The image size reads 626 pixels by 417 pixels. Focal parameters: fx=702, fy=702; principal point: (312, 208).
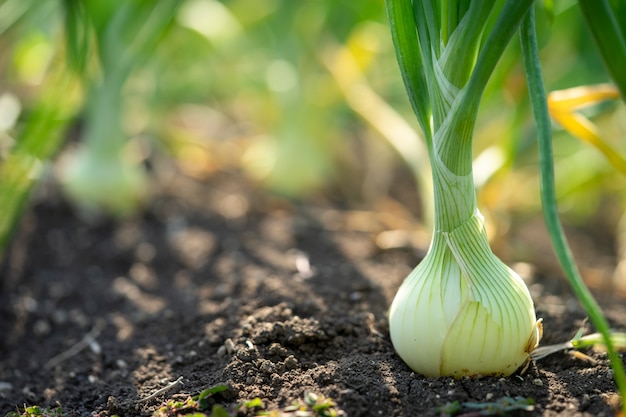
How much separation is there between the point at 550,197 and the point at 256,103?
6.80 feet

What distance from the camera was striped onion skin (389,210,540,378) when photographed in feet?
2.87

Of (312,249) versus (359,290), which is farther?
(312,249)

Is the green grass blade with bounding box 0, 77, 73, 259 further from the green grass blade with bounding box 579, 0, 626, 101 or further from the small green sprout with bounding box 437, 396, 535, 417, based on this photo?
the green grass blade with bounding box 579, 0, 626, 101

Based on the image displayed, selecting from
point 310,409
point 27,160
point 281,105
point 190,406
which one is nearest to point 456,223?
point 310,409

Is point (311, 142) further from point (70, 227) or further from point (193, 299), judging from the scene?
point (193, 299)

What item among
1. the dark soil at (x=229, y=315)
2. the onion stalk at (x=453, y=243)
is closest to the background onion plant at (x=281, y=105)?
the dark soil at (x=229, y=315)

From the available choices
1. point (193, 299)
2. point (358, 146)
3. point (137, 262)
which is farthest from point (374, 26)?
point (193, 299)

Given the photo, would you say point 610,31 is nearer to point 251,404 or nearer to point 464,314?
point 464,314

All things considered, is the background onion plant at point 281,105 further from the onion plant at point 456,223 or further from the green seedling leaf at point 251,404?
the green seedling leaf at point 251,404

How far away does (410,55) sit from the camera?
927 millimetres

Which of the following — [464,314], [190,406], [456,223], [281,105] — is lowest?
[190,406]

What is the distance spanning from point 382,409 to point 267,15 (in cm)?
186

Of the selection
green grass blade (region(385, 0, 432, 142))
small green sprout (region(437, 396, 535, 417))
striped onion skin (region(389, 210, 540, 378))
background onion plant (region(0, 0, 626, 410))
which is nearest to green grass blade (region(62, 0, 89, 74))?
background onion plant (region(0, 0, 626, 410))

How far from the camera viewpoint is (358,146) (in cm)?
312
